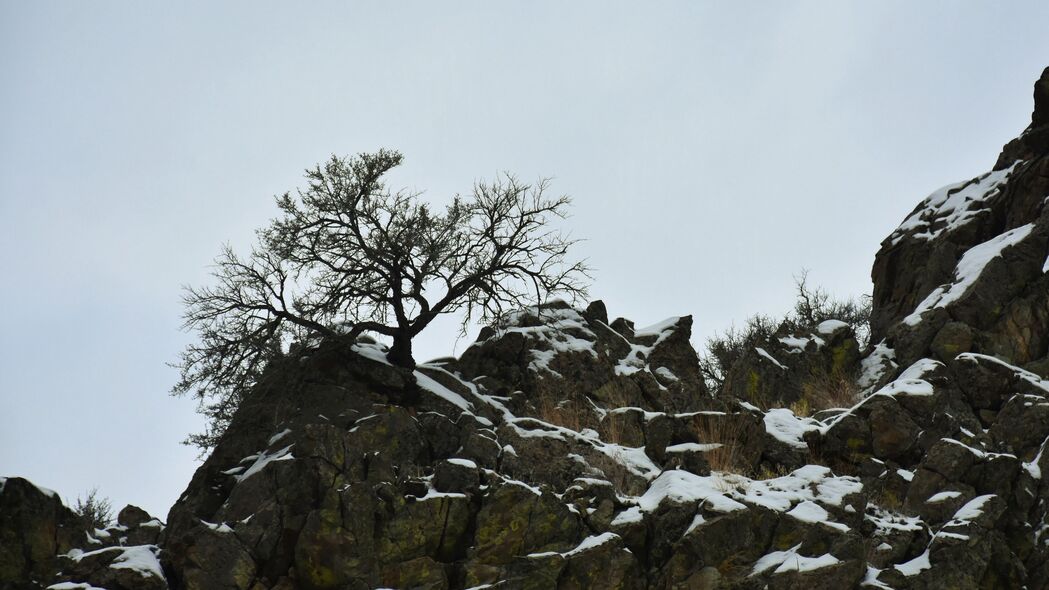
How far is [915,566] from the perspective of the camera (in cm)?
1271

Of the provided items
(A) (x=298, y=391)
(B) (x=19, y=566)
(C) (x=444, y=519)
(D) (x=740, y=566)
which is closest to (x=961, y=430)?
(D) (x=740, y=566)

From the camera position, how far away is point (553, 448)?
51.1ft

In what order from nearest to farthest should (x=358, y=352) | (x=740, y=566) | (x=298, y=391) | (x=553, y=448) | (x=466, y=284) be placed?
(x=740, y=566), (x=553, y=448), (x=298, y=391), (x=358, y=352), (x=466, y=284)

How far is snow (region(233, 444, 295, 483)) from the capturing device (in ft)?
54.0

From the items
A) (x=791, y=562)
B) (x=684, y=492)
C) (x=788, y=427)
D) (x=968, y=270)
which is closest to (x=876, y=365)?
(x=968, y=270)

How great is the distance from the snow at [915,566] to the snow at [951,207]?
13.0 m

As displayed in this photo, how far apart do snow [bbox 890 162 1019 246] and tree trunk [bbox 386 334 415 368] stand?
1419 cm

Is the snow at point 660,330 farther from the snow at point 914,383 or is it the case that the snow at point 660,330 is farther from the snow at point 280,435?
the snow at point 280,435

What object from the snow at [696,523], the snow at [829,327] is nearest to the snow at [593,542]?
the snow at [696,523]

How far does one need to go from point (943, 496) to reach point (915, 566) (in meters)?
1.67

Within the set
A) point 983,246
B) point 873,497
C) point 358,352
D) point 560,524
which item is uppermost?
point 983,246

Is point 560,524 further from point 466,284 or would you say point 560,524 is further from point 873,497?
point 466,284

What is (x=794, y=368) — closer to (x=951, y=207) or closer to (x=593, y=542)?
(x=951, y=207)

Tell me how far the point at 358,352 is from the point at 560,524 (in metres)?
8.30
